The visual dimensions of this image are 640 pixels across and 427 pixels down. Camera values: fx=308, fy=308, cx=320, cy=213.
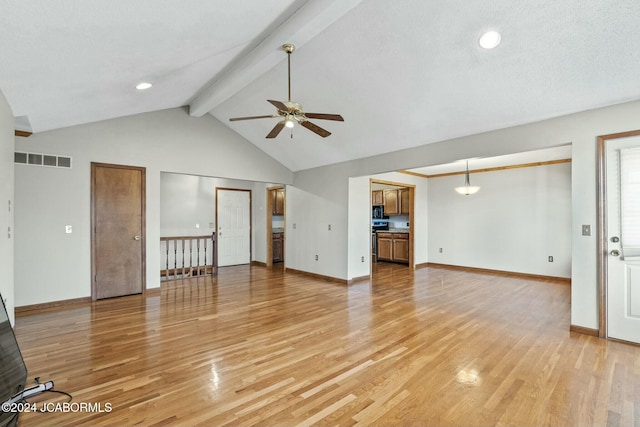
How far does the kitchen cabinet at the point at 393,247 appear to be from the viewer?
26.9 ft

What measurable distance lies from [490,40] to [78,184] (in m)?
5.68

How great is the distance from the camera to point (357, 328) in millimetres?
3639

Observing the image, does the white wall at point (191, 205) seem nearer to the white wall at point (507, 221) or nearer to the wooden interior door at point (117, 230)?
the wooden interior door at point (117, 230)

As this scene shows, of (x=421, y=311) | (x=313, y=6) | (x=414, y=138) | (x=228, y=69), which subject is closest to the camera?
(x=313, y=6)

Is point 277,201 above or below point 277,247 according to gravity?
above

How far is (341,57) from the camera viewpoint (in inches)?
141

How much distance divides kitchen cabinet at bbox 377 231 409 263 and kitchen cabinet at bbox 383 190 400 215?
24.6 inches

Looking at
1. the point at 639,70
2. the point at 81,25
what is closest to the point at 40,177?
the point at 81,25

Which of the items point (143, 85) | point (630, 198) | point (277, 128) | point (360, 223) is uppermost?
point (143, 85)

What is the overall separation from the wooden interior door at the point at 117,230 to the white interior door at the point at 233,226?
297 cm

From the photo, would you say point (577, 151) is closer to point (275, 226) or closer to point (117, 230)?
point (117, 230)

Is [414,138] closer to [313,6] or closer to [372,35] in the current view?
[372,35]

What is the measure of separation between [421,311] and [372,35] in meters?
3.50

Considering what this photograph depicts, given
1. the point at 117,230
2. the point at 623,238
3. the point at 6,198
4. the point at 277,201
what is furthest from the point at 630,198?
the point at 277,201
